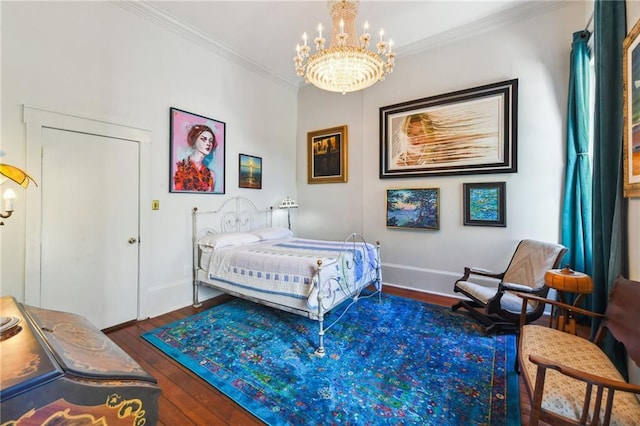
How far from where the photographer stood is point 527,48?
11.0ft

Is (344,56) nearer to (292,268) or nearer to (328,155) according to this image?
(292,268)

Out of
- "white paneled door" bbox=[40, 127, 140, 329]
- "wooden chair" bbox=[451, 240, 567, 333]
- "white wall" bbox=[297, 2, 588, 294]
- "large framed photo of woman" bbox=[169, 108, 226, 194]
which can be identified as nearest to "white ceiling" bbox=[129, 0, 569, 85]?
"white wall" bbox=[297, 2, 588, 294]

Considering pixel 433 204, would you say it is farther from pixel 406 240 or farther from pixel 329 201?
pixel 329 201

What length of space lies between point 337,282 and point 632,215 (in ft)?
7.37

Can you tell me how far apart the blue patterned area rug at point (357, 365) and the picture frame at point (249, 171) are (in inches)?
81.6

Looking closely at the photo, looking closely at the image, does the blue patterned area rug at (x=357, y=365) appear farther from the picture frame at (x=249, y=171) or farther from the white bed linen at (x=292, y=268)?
the picture frame at (x=249, y=171)

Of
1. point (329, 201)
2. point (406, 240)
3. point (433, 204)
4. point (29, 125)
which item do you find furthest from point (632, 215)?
point (29, 125)

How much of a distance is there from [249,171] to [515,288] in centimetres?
390

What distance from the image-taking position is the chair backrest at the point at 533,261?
273 cm

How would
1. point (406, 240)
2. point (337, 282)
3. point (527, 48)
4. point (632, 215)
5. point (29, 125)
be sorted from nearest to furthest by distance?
point (632, 215)
point (29, 125)
point (337, 282)
point (527, 48)
point (406, 240)

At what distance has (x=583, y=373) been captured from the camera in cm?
115

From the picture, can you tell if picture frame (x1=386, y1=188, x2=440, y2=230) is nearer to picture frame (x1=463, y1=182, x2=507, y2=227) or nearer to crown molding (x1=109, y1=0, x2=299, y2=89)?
picture frame (x1=463, y1=182, x2=507, y2=227)

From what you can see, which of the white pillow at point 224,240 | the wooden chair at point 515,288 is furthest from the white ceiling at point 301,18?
the wooden chair at point 515,288

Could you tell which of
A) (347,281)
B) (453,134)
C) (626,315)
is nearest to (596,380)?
(626,315)
